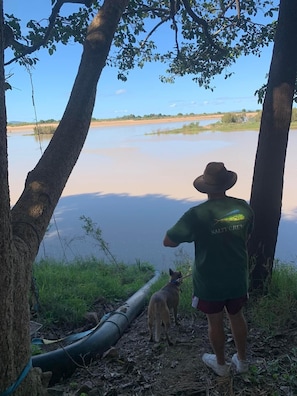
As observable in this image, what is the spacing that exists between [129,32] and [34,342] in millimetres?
3657

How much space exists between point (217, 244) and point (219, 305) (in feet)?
1.22

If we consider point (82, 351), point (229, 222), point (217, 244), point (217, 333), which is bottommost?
point (82, 351)

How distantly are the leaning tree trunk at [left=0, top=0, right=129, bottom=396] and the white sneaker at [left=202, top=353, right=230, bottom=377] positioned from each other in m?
1.06

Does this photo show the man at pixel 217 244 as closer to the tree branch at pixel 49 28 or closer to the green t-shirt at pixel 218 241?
the green t-shirt at pixel 218 241

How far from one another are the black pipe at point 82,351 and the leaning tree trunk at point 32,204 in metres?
0.93

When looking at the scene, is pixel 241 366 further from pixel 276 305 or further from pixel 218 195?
pixel 218 195

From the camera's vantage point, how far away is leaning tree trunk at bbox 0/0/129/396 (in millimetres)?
1547

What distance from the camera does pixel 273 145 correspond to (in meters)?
3.24

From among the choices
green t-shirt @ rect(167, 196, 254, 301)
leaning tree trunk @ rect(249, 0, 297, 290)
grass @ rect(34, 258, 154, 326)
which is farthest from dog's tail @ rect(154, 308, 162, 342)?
grass @ rect(34, 258, 154, 326)

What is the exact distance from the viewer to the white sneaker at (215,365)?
7.69 ft

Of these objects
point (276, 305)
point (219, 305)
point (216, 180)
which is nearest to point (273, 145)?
point (216, 180)

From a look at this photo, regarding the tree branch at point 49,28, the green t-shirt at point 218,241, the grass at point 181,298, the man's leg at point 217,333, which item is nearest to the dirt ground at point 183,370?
the grass at point 181,298

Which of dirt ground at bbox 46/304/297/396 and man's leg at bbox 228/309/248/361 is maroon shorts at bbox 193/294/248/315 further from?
dirt ground at bbox 46/304/297/396

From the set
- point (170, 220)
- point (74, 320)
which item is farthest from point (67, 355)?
point (170, 220)
